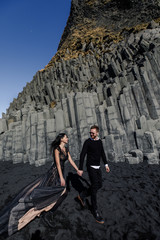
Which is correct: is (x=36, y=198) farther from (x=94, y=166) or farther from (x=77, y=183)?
(x=77, y=183)

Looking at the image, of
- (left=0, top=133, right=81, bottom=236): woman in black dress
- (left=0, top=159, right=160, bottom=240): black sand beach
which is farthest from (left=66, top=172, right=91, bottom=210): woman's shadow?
(left=0, top=133, right=81, bottom=236): woman in black dress

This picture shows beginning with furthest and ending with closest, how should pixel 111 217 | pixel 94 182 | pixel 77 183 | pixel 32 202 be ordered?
pixel 77 183
pixel 111 217
pixel 94 182
pixel 32 202

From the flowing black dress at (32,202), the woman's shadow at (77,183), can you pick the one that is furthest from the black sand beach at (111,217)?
the flowing black dress at (32,202)

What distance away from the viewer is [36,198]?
2471 millimetres

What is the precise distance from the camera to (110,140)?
697cm

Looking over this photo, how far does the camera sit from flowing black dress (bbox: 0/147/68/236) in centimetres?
232

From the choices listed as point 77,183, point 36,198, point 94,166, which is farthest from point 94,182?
point 77,183

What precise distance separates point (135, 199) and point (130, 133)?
466 cm

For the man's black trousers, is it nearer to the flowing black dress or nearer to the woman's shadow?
the flowing black dress

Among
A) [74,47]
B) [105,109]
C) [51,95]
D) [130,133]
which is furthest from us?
[74,47]

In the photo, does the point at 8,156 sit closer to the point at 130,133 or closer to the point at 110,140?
the point at 110,140

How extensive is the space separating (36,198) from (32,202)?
108 millimetres

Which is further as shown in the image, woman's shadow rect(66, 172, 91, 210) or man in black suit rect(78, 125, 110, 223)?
woman's shadow rect(66, 172, 91, 210)

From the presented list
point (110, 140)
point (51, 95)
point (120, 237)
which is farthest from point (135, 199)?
point (51, 95)
